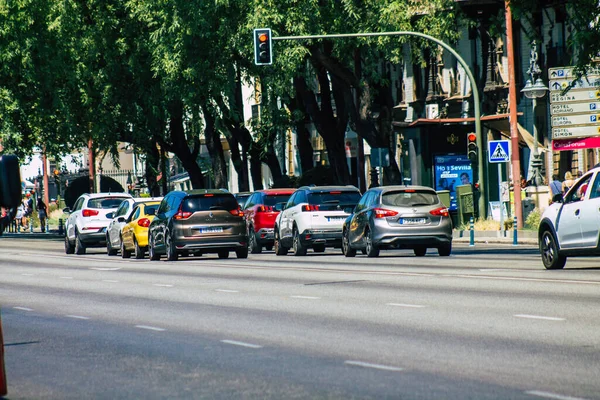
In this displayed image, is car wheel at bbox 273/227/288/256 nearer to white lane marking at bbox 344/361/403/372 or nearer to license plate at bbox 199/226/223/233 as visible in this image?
license plate at bbox 199/226/223/233

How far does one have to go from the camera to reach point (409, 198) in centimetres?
2980

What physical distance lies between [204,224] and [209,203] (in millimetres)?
578

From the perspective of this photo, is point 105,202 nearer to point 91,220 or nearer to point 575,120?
point 91,220

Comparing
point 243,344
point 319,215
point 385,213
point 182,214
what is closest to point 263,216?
point 319,215

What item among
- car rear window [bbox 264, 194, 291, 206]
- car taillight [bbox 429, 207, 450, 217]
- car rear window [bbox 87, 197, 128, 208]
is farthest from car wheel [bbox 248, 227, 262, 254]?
car taillight [bbox 429, 207, 450, 217]

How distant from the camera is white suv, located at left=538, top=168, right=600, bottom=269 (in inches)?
837

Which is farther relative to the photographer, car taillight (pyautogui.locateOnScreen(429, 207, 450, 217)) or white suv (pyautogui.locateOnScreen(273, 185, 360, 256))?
white suv (pyautogui.locateOnScreen(273, 185, 360, 256))

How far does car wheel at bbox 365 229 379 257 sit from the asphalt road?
16.4ft

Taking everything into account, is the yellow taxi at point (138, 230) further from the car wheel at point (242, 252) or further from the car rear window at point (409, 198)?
the car rear window at point (409, 198)

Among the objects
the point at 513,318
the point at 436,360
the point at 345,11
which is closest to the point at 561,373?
the point at 436,360

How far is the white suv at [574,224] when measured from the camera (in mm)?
21250

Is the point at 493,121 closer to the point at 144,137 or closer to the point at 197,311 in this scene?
the point at 144,137

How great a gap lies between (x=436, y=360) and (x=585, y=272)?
11.2 m

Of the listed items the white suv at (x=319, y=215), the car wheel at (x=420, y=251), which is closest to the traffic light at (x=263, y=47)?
the white suv at (x=319, y=215)
